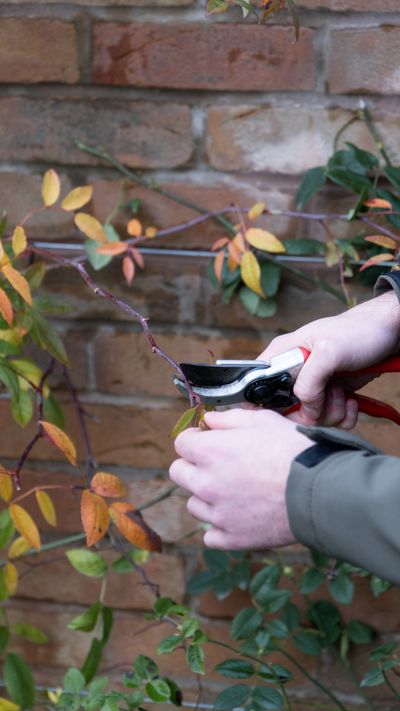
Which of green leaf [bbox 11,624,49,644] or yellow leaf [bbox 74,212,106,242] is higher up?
yellow leaf [bbox 74,212,106,242]

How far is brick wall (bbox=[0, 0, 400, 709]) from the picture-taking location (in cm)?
117

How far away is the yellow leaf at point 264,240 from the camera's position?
1.16 meters

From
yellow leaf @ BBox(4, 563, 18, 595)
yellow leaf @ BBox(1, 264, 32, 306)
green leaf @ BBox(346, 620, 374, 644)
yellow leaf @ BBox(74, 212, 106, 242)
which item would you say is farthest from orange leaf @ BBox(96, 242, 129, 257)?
green leaf @ BBox(346, 620, 374, 644)

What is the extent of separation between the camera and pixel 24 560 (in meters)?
1.36

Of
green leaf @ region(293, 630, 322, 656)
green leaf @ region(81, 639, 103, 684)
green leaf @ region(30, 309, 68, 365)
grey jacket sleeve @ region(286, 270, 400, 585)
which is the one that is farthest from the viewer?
green leaf @ region(293, 630, 322, 656)

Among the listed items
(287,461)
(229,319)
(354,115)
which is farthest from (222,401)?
(354,115)

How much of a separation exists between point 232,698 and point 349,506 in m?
0.58

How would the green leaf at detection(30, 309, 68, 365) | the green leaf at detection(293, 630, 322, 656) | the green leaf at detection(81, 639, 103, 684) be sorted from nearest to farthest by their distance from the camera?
the green leaf at detection(30, 309, 68, 365)
the green leaf at detection(81, 639, 103, 684)
the green leaf at detection(293, 630, 322, 656)

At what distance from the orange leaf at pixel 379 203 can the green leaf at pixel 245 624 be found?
59 centimetres

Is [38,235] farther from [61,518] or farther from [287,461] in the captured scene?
[287,461]

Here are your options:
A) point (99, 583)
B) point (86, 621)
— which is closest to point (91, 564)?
point (86, 621)

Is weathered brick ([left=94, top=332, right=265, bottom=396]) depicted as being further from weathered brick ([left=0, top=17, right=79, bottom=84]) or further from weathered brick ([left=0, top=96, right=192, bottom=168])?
weathered brick ([left=0, top=17, right=79, bottom=84])

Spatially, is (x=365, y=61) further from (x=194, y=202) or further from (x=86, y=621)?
(x=86, y=621)

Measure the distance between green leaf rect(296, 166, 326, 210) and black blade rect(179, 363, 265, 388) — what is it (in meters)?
0.37
